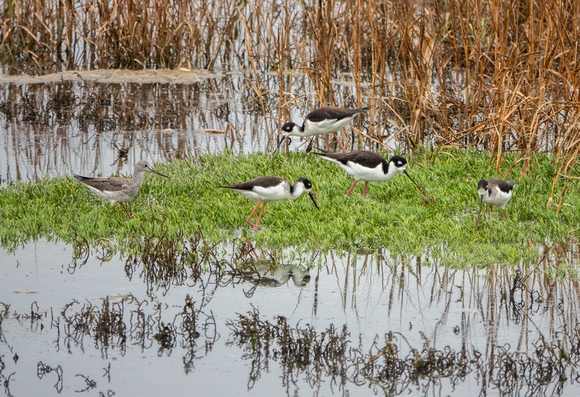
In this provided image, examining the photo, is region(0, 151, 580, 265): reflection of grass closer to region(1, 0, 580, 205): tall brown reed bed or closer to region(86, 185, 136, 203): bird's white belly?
region(86, 185, 136, 203): bird's white belly

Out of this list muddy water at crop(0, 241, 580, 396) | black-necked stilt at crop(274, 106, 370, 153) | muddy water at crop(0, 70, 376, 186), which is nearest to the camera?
muddy water at crop(0, 241, 580, 396)

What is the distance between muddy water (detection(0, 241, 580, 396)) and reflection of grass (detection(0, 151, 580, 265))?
0.50m

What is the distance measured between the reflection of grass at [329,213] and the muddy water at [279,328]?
0.50 meters

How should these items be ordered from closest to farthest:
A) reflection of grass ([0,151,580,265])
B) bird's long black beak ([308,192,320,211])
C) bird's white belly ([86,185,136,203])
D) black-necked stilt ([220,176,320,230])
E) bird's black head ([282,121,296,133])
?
reflection of grass ([0,151,580,265]) < black-necked stilt ([220,176,320,230]) < bird's white belly ([86,185,136,203]) < bird's long black beak ([308,192,320,211]) < bird's black head ([282,121,296,133])

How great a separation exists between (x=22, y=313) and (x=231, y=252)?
2251 mm

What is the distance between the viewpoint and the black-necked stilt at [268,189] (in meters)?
8.31

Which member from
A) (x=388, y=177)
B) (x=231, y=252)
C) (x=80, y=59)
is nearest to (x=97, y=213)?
(x=231, y=252)

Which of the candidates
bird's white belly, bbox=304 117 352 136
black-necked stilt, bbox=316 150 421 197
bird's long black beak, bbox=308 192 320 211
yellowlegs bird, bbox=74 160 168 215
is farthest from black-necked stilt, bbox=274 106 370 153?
yellowlegs bird, bbox=74 160 168 215

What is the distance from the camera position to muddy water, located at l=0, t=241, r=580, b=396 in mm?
5121

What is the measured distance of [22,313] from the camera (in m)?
6.18

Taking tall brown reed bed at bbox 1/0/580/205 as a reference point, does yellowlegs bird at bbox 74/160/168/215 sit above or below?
below

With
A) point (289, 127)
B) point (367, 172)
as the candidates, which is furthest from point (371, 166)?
point (289, 127)

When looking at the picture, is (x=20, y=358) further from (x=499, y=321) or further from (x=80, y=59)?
(x=80, y=59)

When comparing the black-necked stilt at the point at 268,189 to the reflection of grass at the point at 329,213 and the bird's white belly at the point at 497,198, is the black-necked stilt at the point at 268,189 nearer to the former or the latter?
the reflection of grass at the point at 329,213
